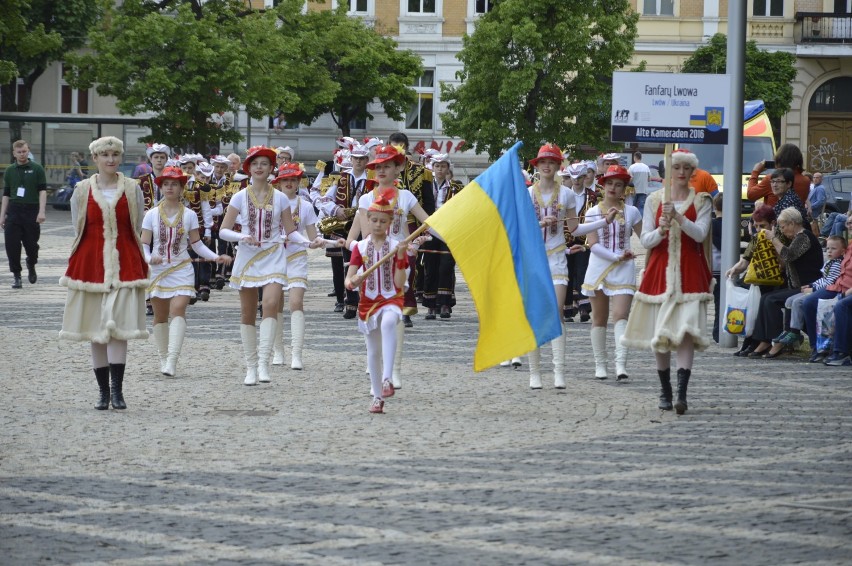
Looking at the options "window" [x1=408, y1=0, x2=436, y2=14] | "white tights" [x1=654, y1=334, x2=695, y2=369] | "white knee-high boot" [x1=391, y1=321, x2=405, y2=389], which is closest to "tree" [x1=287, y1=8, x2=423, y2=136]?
"window" [x1=408, y1=0, x2=436, y2=14]

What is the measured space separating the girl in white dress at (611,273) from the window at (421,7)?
47.6m

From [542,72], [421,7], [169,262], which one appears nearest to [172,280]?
[169,262]

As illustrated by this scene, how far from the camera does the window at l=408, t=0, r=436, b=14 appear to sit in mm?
60406

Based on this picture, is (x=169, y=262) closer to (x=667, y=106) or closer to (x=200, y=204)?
(x=667, y=106)

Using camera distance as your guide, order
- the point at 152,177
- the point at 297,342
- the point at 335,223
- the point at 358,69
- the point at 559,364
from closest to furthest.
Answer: the point at 559,364
the point at 297,342
the point at 152,177
the point at 335,223
the point at 358,69

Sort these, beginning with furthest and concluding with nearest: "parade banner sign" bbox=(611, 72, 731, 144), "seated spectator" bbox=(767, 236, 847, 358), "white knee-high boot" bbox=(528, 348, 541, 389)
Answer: "parade banner sign" bbox=(611, 72, 731, 144) < "seated spectator" bbox=(767, 236, 847, 358) < "white knee-high boot" bbox=(528, 348, 541, 389)

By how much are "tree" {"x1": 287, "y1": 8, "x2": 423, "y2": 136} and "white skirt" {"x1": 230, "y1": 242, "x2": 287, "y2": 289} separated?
3925 cm

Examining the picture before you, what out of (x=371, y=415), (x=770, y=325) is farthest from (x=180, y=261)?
(x=770, y=325)

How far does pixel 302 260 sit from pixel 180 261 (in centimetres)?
104

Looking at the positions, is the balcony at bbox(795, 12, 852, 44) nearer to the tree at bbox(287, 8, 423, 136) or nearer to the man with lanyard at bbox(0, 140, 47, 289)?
the tree at bbox(287, 8, 423, 136)

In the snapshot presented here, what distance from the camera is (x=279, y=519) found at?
7605 mm

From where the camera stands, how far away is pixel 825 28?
5572cm

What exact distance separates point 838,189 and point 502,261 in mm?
28170

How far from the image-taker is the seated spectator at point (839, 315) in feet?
49.0
